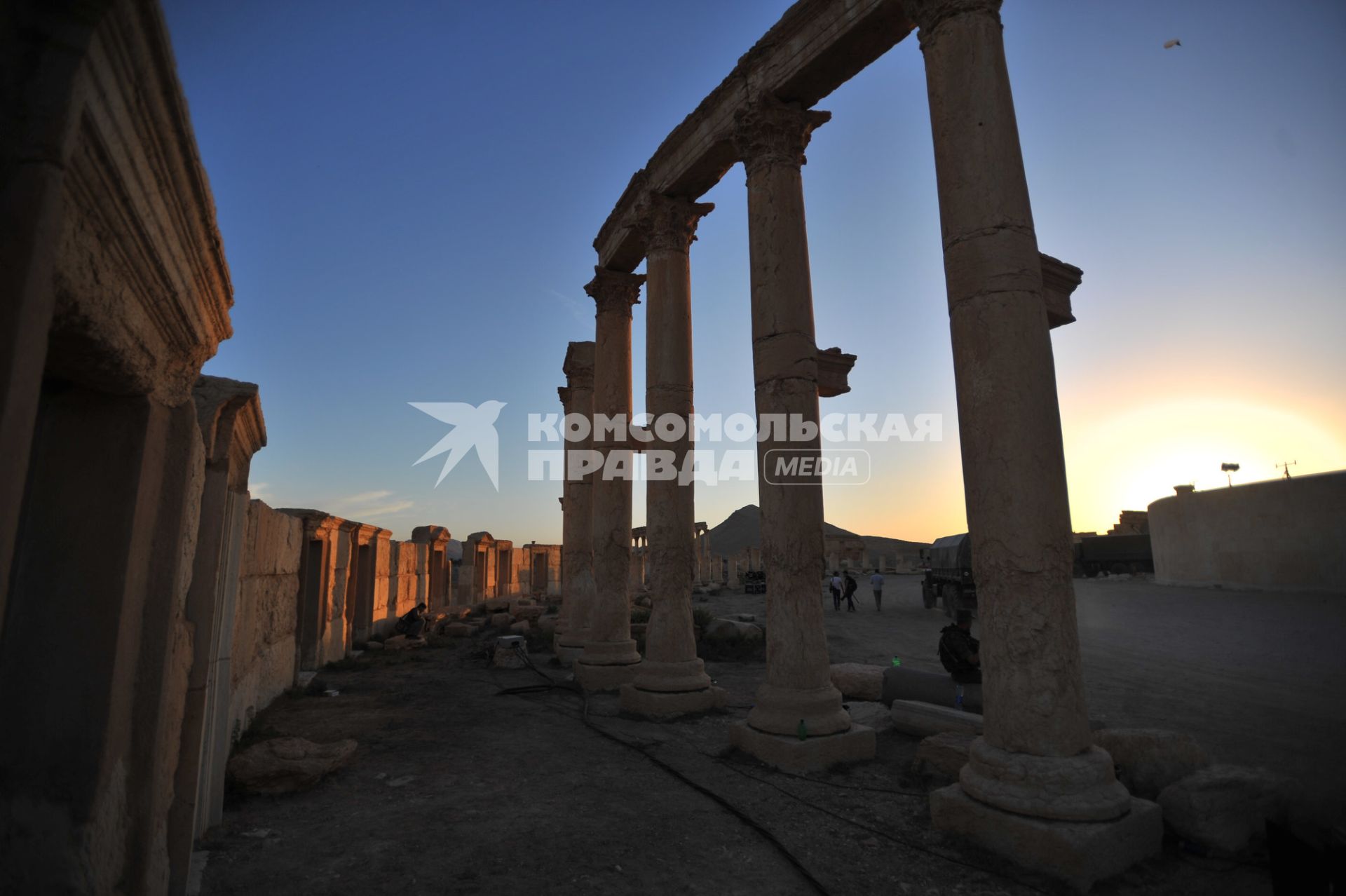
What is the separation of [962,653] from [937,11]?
6311mm

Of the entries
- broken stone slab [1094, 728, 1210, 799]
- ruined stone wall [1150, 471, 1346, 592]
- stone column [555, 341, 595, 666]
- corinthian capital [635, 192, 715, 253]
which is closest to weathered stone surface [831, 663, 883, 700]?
broken stone slab [1094, 728, 1210, 799]

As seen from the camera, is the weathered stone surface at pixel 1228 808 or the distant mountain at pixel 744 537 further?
the distant mountain at pixel 744 537

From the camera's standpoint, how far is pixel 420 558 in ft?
70.3

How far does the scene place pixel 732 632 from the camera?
14.3 meters

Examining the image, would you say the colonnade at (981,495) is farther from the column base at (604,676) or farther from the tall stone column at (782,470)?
the column base at (604,676)

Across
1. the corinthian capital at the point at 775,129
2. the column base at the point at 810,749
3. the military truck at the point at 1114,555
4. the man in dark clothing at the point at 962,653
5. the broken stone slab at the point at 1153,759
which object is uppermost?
the corinthian capital at the point at 775,129

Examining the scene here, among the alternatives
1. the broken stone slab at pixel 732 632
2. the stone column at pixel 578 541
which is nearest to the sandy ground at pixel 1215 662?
the broken stone slab at pixel 732 632

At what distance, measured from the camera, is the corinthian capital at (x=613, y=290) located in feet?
40.9

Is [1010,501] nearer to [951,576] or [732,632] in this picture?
[732,632]

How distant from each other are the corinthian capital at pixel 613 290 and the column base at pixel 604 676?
625 cm

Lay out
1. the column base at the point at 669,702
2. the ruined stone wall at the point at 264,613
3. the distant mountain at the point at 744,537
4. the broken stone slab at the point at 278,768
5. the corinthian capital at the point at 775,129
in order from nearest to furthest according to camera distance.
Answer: the broken stone slab at the point at 278,768 < the ruined stone wall at the point at 264,613 < the corinthian capital at the point at 775,129 < the column base at the point at 669,702 < the distant mountain at the point at 744,537

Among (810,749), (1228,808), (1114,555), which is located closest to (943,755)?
(810,749)

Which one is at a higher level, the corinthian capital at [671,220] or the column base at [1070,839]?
the corinthian capital at [671,220]

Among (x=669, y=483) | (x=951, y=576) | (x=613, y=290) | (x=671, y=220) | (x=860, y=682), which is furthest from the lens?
(x=951, y=576)
